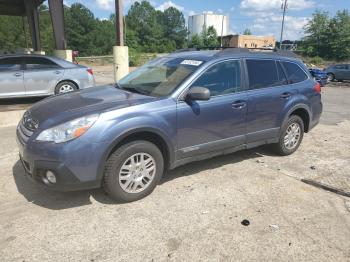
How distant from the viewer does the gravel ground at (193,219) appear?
10.1 ft

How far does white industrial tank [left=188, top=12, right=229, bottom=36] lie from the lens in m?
113

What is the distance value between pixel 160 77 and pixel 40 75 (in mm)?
5749

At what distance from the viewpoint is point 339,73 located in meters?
24.2

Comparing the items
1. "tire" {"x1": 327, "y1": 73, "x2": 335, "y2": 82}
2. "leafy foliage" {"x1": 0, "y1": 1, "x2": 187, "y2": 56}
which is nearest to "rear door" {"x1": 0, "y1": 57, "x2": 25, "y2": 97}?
"tire" {"x1": 327, "y1": 73, "x2": 335, "y2": 82}

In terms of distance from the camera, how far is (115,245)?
3.15 m

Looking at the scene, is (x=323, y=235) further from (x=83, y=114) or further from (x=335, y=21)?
(x=335, y=21)

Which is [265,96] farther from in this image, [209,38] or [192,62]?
[209,38]

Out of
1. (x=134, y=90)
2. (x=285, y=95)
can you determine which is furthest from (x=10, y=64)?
(x=285, y=95)

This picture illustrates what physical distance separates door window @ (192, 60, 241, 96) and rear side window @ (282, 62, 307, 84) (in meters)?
1.20

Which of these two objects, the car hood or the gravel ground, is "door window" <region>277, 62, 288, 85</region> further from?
the car hood

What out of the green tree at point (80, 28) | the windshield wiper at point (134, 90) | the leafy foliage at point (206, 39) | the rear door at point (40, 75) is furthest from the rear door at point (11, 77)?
the leafy foliage at point (206, 39)

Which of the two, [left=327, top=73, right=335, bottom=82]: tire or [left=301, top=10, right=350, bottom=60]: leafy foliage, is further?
[left=301, top=10, right=350, bottom=60]: leafy foliage

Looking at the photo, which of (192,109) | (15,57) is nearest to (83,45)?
(15,57)

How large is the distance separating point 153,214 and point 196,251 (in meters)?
0.79
